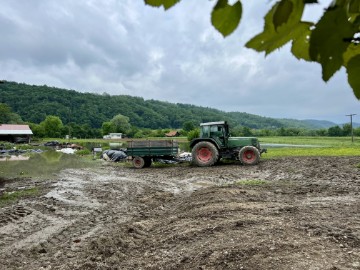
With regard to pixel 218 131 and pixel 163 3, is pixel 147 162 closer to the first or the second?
pixel 218 131

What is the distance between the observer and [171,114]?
121m

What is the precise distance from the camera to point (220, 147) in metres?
15.1

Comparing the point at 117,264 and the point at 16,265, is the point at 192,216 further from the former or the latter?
the point at 16,265

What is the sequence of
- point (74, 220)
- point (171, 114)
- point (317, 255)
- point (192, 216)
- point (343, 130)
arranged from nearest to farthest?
1. point (317, 255)
2. point (192, 216)
3. point (74, 220)
4. point (343, 130)
5. point (171, 114)

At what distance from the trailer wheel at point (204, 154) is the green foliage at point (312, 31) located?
14.3 m

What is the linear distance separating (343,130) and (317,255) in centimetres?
6705

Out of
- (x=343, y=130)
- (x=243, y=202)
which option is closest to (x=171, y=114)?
(x=343, y=130)

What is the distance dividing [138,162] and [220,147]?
421cm

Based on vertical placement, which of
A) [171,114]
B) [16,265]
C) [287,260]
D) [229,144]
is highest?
[171,114]

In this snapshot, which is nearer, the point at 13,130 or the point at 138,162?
the point at 138,162

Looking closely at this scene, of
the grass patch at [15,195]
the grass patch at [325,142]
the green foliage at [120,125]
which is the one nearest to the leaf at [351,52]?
the grass patch at [15,195]

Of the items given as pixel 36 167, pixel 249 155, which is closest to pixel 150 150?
pixel 249 155

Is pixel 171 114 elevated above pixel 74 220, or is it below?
above

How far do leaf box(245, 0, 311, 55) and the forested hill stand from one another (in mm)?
97353
